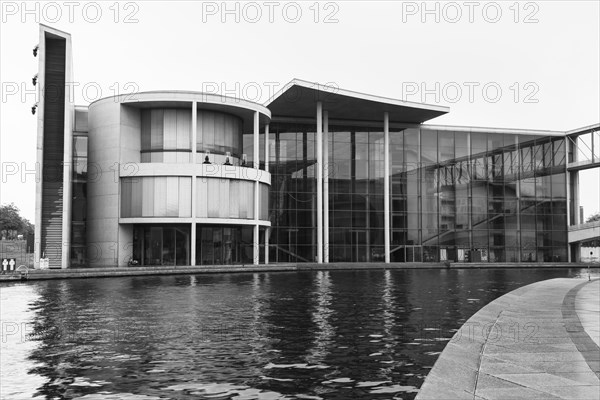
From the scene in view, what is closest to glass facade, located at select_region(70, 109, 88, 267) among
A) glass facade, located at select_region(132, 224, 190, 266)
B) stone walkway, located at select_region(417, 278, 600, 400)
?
glass facade, located at select_region(132, 224, 190, 266)

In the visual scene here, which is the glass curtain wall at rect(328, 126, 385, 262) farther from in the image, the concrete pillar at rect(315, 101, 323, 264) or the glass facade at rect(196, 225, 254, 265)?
the glass facade at rect(196, 225, 254, 265)

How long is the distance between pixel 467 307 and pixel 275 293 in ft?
30.7

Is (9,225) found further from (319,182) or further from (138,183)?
(319,182)

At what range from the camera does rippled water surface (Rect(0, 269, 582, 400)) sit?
9328 mm

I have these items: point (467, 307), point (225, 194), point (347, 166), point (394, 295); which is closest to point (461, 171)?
point (347, 166)

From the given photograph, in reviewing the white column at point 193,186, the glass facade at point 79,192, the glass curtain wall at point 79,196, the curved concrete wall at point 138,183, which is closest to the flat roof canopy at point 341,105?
the curved concrete wall at point 138,183

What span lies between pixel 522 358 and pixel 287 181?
54.0 meters

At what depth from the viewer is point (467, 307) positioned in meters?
20.5

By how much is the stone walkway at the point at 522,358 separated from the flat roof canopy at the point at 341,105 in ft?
135

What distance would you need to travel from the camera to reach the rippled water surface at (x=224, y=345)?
9.33 meters

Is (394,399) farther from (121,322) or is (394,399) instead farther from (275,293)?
(275,293)

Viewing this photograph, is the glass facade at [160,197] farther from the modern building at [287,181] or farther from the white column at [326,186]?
the white column at [326,186]

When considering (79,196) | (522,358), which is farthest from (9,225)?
(522,358)

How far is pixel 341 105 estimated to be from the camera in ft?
199
